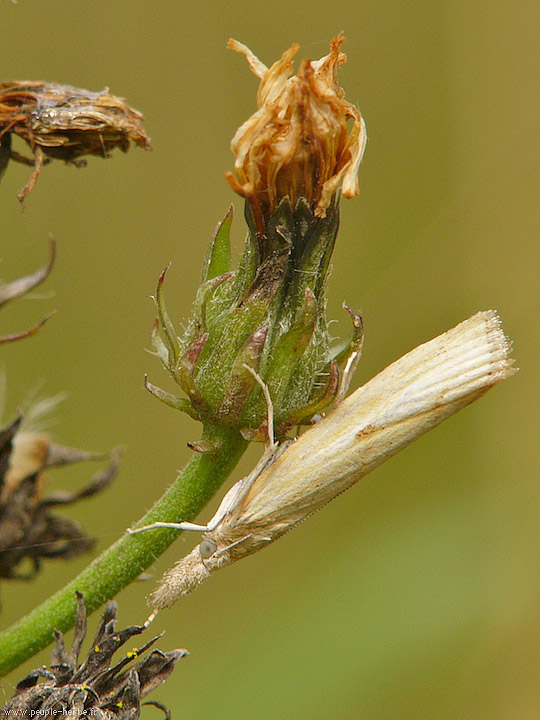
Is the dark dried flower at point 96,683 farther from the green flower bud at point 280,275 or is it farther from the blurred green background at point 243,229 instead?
the blurred green background at point 243,229

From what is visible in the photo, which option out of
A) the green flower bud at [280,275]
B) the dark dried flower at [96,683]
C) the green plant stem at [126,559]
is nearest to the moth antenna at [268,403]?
the green flower bud at [280,275]

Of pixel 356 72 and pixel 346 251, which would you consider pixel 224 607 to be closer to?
pixel 346 251

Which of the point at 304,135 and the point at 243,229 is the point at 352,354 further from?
the point at 243,229

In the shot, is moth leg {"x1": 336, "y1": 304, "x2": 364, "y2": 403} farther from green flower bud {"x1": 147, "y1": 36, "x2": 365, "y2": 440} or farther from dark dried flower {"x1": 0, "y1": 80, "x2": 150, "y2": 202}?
dark dried flower {"x1": 0, "y1": 80, "x2": 150, "y2": 202}

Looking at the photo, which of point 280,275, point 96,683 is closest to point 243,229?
point 280,275

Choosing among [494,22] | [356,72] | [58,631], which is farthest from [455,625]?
[494,22]

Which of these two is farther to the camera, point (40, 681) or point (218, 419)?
point (218, 419)
